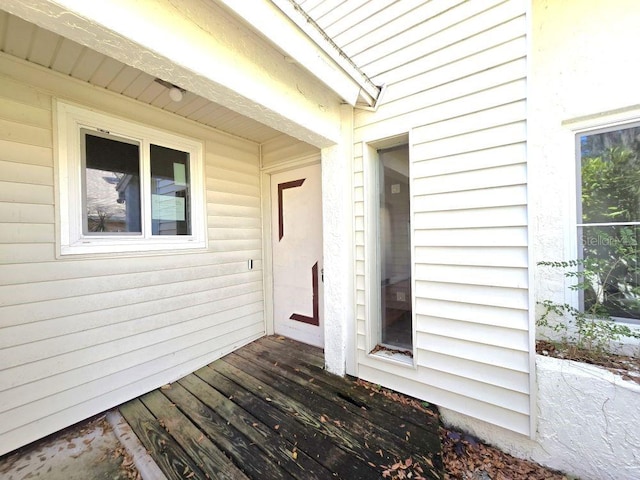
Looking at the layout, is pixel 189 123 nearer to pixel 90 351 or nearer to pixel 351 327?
pixel 90 351

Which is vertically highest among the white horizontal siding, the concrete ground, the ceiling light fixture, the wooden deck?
the ceiling light fixture

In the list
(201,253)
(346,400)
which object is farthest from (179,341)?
(346,400)

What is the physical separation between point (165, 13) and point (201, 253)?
2.15 meters

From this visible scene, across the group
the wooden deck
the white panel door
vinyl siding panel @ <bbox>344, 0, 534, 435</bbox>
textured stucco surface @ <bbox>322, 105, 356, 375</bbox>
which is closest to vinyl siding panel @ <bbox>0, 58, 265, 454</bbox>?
the wooden deck

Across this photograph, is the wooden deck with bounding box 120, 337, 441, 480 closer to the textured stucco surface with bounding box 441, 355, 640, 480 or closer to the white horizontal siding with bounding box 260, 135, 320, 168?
the textured stucco surface with bounding box 441, 355, 640, 480

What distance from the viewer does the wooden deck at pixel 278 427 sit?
1595mm

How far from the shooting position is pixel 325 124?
7.30 feet

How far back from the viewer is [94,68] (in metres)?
1.95

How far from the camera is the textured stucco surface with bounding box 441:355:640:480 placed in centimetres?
140

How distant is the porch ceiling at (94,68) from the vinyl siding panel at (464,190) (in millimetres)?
Answer: 1725

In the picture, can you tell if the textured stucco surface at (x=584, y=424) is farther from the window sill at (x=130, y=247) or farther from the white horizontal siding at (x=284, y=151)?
the window sill at (x=130, y=247)

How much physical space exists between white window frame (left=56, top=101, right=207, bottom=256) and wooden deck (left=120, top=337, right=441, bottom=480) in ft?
4.76

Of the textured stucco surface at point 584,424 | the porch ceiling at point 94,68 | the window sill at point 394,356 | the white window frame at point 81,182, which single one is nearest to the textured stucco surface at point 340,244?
the window sill at point 394,356

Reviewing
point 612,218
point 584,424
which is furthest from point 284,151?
point 584,424
